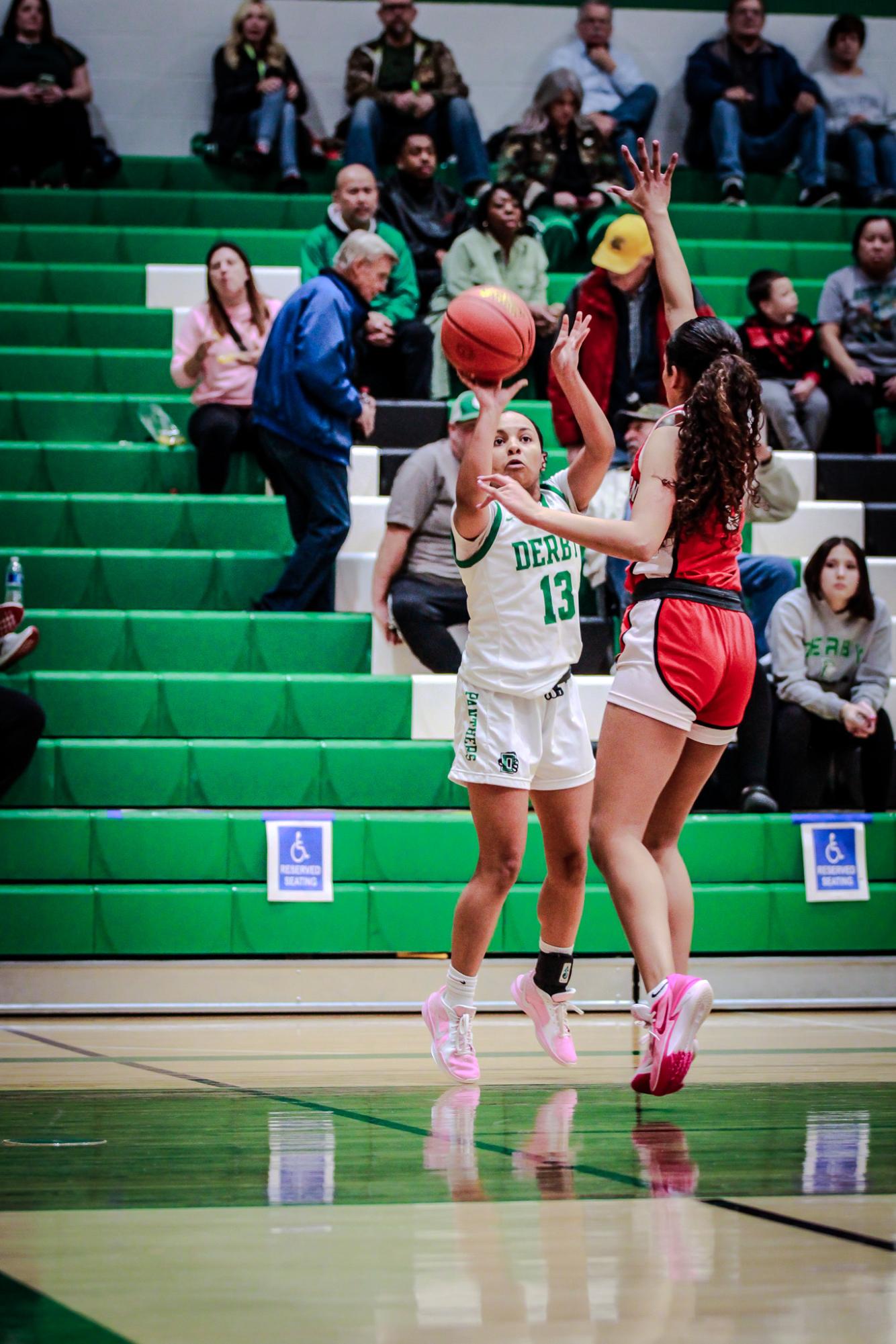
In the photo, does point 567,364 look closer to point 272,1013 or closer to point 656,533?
point 656,533

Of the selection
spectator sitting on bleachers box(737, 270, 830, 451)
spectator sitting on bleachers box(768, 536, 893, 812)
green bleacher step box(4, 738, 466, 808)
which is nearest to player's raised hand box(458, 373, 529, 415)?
green bleacher step box(4, 738, 466, 808)

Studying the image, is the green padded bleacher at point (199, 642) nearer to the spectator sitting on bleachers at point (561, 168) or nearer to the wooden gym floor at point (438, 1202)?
the wooden gym floor at point (438, 1202)

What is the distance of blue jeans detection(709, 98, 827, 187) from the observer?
9016 millimetres

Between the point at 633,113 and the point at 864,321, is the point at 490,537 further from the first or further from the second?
the point at 633,113

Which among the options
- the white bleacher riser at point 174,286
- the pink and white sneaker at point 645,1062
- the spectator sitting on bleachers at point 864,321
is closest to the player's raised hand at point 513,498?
the pink and white sneaker at point 645,1062

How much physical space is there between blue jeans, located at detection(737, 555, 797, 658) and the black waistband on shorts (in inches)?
112

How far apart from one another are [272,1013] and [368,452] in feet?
8.49

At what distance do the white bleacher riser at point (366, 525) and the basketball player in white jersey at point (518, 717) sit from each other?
9.64ft

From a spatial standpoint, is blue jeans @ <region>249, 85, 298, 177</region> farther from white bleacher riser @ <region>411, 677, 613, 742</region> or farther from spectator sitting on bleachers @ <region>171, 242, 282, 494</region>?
white bleacher riser @ <region>411, 677, 613, 742</region>

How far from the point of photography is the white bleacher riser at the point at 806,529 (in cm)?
679

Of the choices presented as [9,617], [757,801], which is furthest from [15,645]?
[757,801]

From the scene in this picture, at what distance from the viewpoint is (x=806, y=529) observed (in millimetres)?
6824

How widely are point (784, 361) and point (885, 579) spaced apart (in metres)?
1.12

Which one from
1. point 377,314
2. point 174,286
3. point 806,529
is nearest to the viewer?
point 806,529
